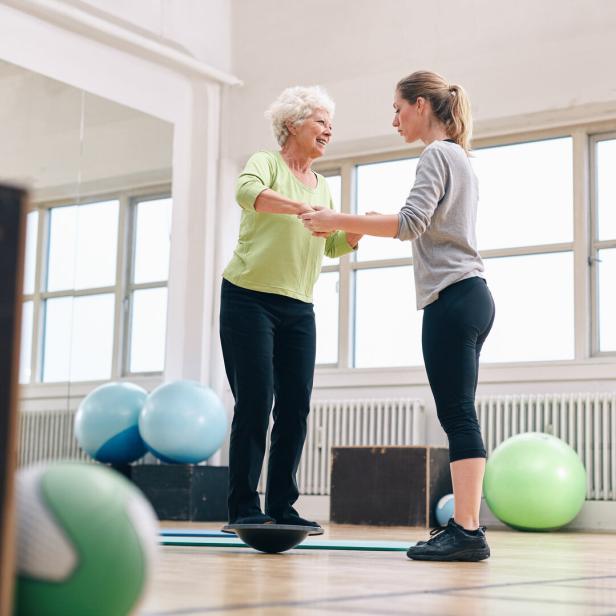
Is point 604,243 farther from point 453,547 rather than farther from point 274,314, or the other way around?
point 453,547

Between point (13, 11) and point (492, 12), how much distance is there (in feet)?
9.20

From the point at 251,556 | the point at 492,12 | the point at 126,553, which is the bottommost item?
the point at 251,556

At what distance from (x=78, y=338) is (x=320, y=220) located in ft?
13.4

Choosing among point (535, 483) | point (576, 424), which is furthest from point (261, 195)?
point (576, 424)

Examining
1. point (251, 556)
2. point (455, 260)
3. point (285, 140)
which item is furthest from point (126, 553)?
point (285, 140)

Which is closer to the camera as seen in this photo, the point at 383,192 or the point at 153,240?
the point at 383,192

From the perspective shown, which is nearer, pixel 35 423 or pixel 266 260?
pixel 266 260

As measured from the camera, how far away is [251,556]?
277cm

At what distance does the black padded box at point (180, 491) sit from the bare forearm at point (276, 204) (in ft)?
11.1

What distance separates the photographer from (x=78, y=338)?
21.8ft

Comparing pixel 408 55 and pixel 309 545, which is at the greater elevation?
pixel 408 55

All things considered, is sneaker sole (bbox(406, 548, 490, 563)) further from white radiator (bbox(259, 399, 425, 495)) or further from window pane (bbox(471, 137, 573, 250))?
window pane (bbox(471, 137, 573, 250))

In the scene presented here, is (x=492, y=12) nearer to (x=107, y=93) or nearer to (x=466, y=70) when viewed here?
(x=466, y=70)

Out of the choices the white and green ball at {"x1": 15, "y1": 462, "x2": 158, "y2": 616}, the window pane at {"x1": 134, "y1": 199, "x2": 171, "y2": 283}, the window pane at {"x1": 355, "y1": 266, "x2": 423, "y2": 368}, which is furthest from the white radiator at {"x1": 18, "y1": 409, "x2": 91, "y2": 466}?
the white and green ball at {"x1": 15, "y1": 462, "x2": 158, "y2": 616}
